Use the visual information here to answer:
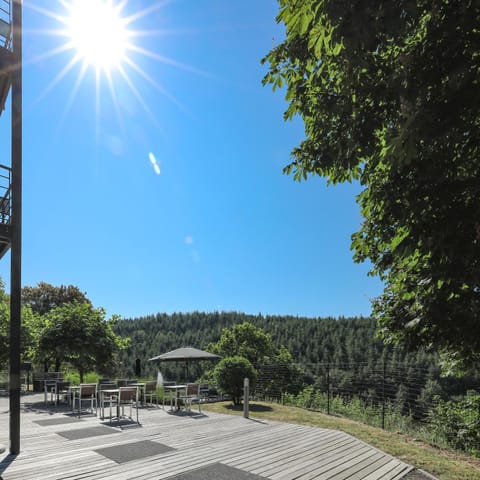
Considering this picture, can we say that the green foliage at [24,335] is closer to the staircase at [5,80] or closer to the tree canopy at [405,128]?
the staircase at [5,80]

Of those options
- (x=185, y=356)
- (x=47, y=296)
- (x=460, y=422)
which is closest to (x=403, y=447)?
(x=460, y=422)

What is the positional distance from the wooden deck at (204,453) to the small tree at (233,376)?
3013 millimetres

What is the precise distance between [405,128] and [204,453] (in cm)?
539

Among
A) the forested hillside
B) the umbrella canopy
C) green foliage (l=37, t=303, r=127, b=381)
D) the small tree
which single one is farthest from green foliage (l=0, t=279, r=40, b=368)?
the forested hillside

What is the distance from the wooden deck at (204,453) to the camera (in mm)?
4590

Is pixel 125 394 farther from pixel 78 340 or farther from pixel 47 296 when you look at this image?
pixel 47 296

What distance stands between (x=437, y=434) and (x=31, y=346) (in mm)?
14766

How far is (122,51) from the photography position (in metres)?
7.75

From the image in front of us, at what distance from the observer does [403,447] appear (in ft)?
19.9

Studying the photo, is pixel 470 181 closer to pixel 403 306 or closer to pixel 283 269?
pixel 403 306

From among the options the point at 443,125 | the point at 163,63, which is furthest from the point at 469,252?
the point at 163,63

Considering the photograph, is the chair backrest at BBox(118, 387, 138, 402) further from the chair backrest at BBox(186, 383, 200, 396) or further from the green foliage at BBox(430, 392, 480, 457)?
the green foliage at BBox(430, 392, 480, 457)

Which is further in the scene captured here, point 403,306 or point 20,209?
point 20,209

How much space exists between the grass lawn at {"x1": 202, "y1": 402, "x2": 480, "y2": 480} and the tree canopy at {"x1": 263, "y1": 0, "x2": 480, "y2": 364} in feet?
7.33
